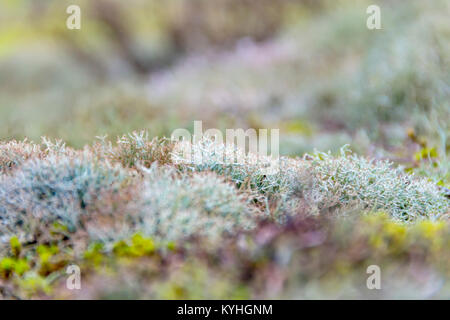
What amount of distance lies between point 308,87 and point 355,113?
1.66 m

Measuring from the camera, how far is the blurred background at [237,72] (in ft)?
18.5

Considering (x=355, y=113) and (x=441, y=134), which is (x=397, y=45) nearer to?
(x=355, y=113)

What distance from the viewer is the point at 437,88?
221 inches

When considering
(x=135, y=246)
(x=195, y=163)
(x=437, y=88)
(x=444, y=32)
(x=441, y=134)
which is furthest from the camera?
(x=444, y=32)

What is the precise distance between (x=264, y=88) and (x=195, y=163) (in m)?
5.86

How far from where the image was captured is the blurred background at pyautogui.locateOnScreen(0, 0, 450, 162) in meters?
5.64

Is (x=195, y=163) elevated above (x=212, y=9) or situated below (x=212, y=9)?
below

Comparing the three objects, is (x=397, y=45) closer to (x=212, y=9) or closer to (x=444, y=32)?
(x=444, y=32)

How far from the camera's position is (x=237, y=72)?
987 cm

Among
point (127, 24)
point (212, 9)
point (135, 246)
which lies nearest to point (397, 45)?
point (135, 246)
